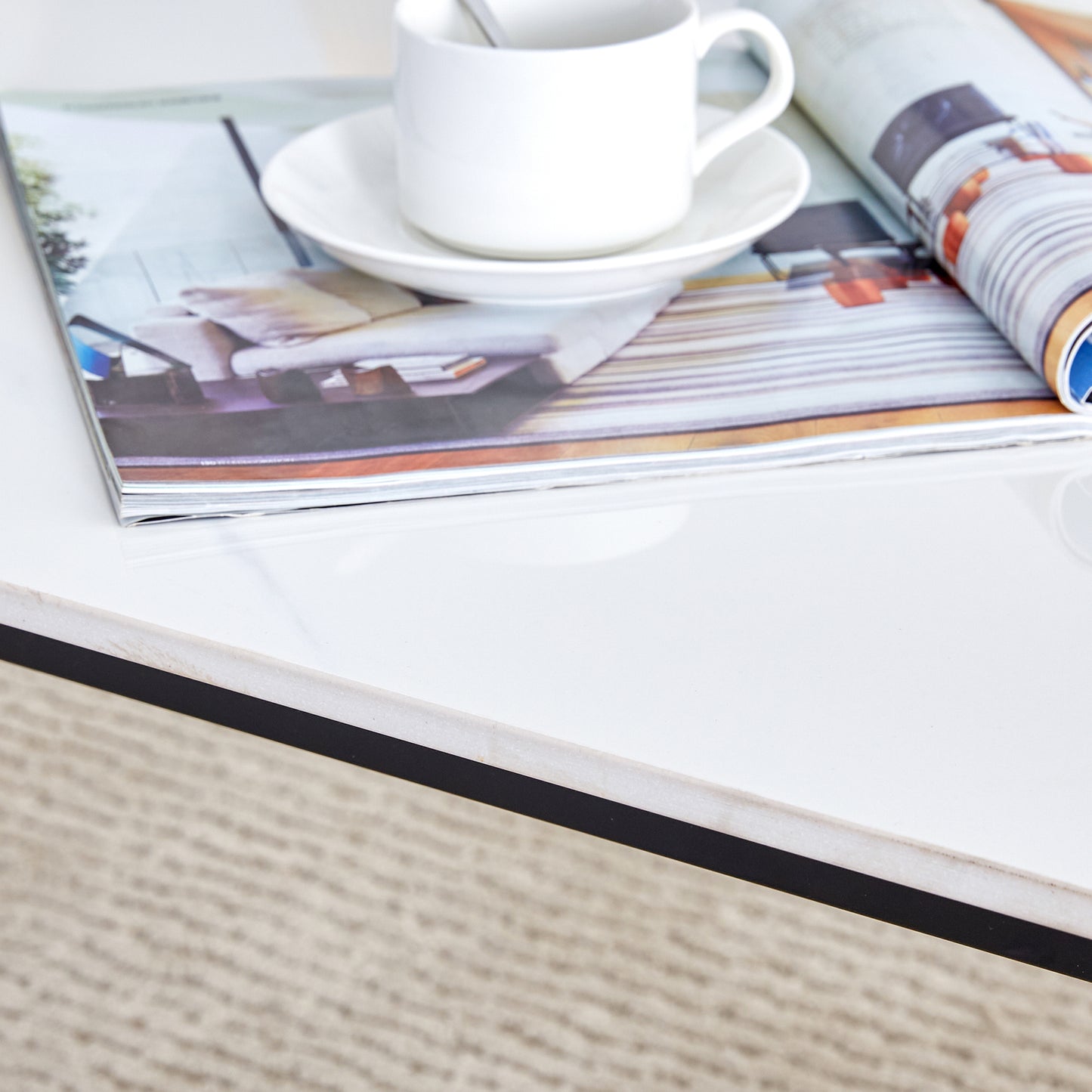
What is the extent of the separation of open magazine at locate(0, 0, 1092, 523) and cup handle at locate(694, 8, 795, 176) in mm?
43

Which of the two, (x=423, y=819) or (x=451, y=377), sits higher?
(x=451, y=377)

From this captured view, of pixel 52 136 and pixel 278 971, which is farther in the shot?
pixel 278 971

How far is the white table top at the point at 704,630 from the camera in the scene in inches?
10.4

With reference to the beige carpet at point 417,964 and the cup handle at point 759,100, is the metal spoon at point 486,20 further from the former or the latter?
the beige carpet at point 417,964

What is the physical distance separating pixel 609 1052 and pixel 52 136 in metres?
0.54

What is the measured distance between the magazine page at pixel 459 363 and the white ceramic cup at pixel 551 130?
0.03 m

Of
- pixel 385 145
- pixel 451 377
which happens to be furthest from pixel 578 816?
pixel 385 145

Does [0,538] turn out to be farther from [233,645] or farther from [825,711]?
[825,711]

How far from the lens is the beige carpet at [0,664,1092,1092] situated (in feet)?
2.13

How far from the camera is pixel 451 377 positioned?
1.28 ft

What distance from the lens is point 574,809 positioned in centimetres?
28

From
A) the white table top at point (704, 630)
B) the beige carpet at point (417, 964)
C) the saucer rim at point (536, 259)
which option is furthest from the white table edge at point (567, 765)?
the beige carpet at point (417, 964)

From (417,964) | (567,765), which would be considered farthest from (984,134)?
(417,964)

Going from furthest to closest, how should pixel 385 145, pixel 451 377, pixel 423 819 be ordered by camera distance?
pixel 423 819 < pixel 385 145 < pixel 451 377
